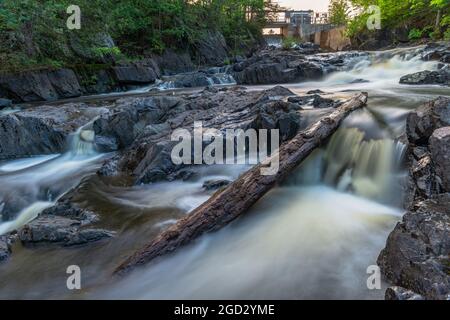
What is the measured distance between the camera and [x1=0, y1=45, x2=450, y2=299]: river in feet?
11.1

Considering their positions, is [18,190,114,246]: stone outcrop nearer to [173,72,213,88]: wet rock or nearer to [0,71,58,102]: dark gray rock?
[0,71,58,102]: dark gray rock

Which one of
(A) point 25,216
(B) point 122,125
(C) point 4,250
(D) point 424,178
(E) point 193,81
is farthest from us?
(E) point 193,81

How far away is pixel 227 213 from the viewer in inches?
163

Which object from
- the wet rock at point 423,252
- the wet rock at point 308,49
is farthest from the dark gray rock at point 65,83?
the wet rock at point 308,49

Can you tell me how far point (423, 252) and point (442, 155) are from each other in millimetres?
1346

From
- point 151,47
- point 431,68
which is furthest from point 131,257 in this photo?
point 151,47

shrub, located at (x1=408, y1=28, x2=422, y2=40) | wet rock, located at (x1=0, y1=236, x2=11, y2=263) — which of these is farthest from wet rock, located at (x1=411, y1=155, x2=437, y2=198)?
shrub, located at (x1=408, y1=28, x2=422, y2=40)

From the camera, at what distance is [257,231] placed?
4328mm

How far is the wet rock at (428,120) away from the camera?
429 cm

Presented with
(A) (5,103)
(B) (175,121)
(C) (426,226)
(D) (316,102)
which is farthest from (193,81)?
(C) (426,226)

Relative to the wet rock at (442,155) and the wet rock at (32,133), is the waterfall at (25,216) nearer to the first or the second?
the wet rock at (32,133)

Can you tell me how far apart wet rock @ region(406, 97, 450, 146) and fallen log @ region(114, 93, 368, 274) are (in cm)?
130

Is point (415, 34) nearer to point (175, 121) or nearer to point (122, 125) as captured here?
point (175, 121)
